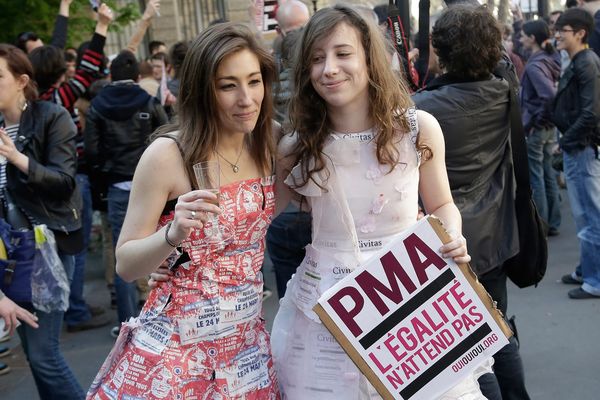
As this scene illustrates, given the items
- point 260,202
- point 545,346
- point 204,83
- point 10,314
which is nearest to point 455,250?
point 260,202

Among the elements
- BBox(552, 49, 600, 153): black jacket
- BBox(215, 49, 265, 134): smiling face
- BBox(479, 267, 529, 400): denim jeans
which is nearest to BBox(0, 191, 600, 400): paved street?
BBox(479, 267, 529, 400): denim jeans

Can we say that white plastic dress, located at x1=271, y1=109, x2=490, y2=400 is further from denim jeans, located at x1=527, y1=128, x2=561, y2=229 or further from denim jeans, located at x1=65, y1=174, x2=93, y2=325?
denim jeans, located at x1=527, y1=128, x2=561, y2=229

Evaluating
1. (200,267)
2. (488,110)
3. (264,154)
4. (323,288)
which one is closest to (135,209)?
(200,267)

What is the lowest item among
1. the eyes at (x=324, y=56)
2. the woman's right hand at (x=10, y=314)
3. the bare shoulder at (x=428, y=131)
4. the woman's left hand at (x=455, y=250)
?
the woman's right hand at (x=10, y=314)

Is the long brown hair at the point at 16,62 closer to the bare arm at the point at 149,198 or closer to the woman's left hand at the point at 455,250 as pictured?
the bare arm at the point at 149,198

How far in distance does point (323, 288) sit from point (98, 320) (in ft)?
15.0

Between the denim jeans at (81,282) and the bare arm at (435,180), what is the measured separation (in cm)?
433

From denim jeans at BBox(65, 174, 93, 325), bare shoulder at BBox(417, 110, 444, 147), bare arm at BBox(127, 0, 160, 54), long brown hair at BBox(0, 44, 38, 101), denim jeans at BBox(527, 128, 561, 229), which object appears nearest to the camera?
bare shoulder at BBox(417, 110, 444, 147)

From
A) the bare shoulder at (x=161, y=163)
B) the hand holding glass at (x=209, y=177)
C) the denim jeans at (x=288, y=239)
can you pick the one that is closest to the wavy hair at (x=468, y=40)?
the denim jeans at (x=288, y=239)

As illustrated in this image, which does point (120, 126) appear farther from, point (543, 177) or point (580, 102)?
point (543, 177)

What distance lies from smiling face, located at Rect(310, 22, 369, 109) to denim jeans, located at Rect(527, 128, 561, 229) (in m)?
5.96

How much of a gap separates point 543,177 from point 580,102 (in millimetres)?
2187

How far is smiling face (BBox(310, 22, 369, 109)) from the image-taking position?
2.59m

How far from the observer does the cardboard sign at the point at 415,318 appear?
238cm
